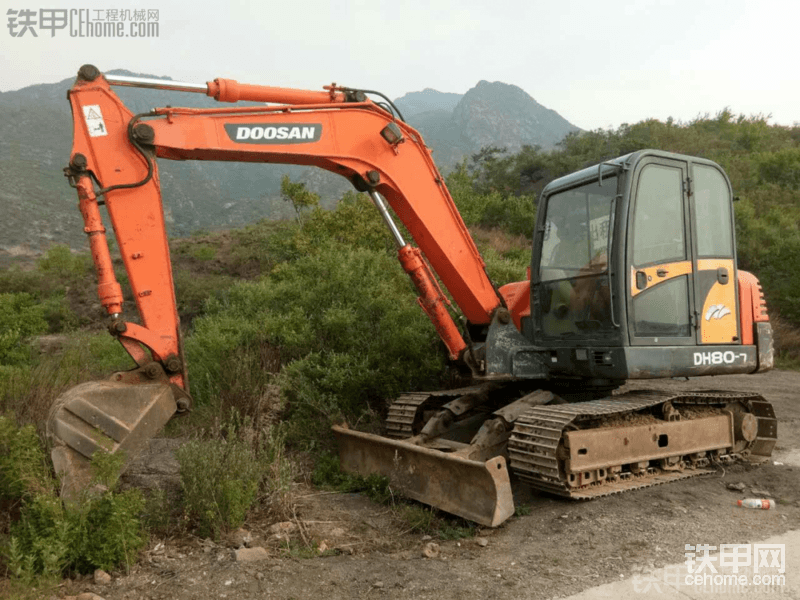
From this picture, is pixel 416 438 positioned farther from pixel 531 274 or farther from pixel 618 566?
pixel 618 566

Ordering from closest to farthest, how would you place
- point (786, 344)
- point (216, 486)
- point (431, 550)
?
point (431, 550)
point (216, 486)
point (786, 344)

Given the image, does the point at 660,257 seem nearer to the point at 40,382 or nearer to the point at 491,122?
the point at 40,382

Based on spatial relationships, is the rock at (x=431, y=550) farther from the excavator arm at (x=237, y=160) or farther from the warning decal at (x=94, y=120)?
the warning decal at (x=94, y=120)

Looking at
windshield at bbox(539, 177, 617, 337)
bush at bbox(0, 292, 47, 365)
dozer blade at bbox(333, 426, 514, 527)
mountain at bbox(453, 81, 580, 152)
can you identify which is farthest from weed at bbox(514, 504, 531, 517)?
mountain at bbox(453, 81, 580, 152)

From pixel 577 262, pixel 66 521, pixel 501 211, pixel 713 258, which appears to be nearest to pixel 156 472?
pixel 66 521

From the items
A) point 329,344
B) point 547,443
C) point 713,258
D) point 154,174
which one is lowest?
point 547,443

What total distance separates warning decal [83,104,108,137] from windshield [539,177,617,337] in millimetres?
3985

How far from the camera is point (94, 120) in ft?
16.1

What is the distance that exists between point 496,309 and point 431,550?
2610 mm

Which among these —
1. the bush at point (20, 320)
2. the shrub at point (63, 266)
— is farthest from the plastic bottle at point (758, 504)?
the shrub at point (63, 266)

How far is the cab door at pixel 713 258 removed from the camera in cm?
628

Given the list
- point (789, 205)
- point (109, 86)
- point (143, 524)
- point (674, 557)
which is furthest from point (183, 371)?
point (789, 205)

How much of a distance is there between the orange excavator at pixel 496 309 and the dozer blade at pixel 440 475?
0.02 m

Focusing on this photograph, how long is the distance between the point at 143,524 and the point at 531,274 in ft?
13.3
